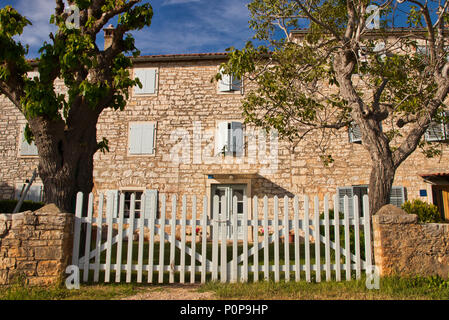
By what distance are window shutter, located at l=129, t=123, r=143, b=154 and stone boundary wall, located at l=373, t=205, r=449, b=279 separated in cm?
911

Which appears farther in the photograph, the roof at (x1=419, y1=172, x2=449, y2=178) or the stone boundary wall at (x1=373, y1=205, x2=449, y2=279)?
the roof at (x1=419, y1=172, x2=449, y2=178)

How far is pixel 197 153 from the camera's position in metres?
12.0

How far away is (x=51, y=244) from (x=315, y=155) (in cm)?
898

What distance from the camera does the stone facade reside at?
1131 cm

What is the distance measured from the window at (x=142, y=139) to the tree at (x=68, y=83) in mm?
6134

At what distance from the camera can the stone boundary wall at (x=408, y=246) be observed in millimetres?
4535

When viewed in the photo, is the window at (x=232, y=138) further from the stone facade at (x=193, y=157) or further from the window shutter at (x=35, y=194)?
the window shutter at (x=35, y=194)

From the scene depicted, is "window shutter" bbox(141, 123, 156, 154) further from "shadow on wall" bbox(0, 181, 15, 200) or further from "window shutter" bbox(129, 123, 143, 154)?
"shadow on wall" bbox(0, 181, 15, 200)

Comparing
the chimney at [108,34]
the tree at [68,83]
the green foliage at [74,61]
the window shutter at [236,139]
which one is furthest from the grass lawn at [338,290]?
the chimney at [108,34]

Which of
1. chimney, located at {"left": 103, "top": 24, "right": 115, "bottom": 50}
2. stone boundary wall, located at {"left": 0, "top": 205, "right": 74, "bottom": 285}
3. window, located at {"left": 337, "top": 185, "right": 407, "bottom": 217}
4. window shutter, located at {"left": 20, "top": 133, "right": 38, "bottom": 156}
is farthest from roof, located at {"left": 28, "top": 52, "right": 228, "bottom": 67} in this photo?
stone boundary wall, located at {"left": 0, "top": 205, "right": 74, "bottom": 285}

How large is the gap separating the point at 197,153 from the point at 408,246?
825cm
